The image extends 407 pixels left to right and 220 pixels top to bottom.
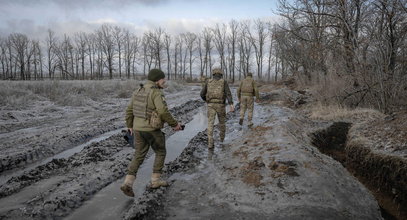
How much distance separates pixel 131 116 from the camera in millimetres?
5129

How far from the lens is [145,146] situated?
16.7 ft

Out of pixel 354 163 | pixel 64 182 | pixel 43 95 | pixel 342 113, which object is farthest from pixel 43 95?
pixel 354 163

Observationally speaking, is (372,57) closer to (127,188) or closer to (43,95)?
(127,188)

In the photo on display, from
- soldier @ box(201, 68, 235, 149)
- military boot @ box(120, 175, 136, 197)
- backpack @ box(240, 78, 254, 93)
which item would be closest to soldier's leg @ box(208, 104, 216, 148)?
soldier @ box(201, 68, 235, 149)

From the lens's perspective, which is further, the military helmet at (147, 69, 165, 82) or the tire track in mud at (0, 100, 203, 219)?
the military helmet at (147, 69, 165, 82)

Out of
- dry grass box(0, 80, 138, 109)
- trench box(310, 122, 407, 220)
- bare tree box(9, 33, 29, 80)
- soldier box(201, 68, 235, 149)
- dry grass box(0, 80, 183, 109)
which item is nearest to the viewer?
trench box(310, 122, 407, 220)

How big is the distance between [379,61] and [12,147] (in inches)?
469

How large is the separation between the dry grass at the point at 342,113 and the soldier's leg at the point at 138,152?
859 cm

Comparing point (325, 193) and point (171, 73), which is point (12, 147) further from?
point (171, 73)

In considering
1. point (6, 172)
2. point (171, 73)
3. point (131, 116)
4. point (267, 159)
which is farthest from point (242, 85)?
point (171, 73)

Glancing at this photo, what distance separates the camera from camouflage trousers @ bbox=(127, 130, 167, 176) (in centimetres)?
493

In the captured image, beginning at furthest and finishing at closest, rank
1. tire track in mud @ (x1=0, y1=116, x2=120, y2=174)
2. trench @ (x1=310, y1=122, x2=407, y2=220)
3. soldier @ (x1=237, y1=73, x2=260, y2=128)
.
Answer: soldier @ (x1=237, y1=73, x2=260, y2=128)
tire track in mud @ (x1=0, y1=116, x2=120, y2=174)
trench @ (x1=310, y1=122, x2=407, y2=220)

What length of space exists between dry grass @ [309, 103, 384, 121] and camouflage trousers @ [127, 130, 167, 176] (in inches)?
329

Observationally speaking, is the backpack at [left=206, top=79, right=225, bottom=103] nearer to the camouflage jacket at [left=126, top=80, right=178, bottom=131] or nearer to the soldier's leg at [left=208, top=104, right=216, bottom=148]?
the soldier's leg at [left=208, top=104, right=216, bottom=148]
